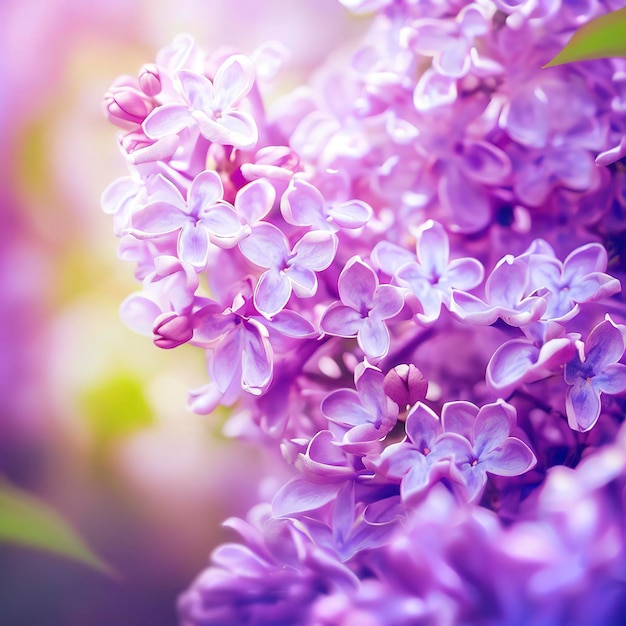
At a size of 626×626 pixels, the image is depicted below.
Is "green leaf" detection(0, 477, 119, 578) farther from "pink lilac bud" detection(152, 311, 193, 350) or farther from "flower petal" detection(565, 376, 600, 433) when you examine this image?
"flower petal" detection(565, 376, 600, 433)

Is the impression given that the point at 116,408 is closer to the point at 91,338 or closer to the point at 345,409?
the point at 91,338

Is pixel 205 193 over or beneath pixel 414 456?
over

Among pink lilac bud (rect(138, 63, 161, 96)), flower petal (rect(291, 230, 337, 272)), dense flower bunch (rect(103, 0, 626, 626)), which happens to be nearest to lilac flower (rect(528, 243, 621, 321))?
dense flower bunch (rect(103, 0, 626, 626))

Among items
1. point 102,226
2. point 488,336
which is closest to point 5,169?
point 102,226

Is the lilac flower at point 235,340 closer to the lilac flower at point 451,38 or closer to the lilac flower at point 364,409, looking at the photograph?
the lilac flower at point 364,409

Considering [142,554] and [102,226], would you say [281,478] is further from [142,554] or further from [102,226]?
[102,226]

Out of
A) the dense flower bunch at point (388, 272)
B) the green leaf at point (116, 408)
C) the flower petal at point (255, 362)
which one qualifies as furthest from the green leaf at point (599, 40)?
the green leaf at point (116, 408)

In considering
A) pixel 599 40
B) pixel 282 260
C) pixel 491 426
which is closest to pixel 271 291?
pixel 282 260

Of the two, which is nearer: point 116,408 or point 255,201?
point 255,201
